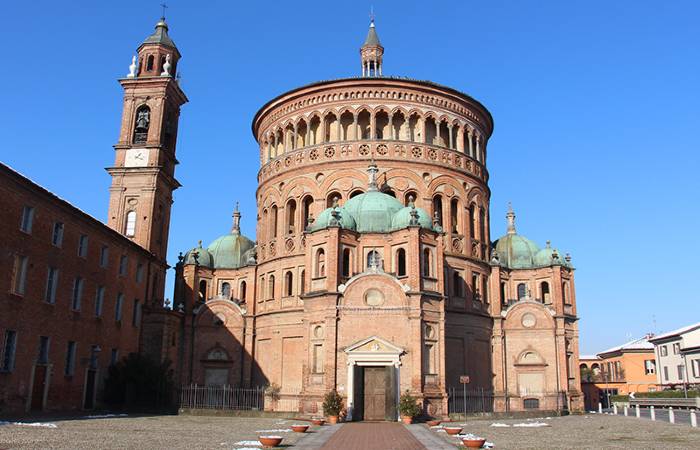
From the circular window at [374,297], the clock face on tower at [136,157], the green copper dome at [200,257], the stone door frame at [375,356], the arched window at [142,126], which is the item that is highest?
the arched window at [142,126]

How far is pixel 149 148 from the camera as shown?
157 ft

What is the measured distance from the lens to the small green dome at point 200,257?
164ft

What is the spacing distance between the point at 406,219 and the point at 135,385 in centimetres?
1839

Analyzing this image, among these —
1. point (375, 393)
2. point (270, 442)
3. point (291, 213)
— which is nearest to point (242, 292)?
point (291, 213)

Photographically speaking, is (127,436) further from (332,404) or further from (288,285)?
(288,285)

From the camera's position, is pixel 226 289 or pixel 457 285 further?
pixel 226 289

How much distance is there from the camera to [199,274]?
49.8 meters

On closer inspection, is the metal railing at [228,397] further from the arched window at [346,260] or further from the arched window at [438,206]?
the arched window at [438,206]

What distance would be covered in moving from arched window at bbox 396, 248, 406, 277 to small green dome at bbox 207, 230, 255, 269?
15.8 meters

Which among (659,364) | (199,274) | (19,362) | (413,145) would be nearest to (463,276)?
(413,145)

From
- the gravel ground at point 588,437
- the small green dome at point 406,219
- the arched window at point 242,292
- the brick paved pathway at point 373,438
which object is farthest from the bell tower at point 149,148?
the gravel ground at point 588,437

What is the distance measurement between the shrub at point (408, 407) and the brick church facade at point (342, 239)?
7623 mm

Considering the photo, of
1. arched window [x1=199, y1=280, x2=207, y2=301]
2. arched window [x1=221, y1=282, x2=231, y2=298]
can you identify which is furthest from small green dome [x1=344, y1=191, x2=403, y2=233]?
arched window [x1=199, y1=280, x2=207, y2=301]

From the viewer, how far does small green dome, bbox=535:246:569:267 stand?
1903 inches
